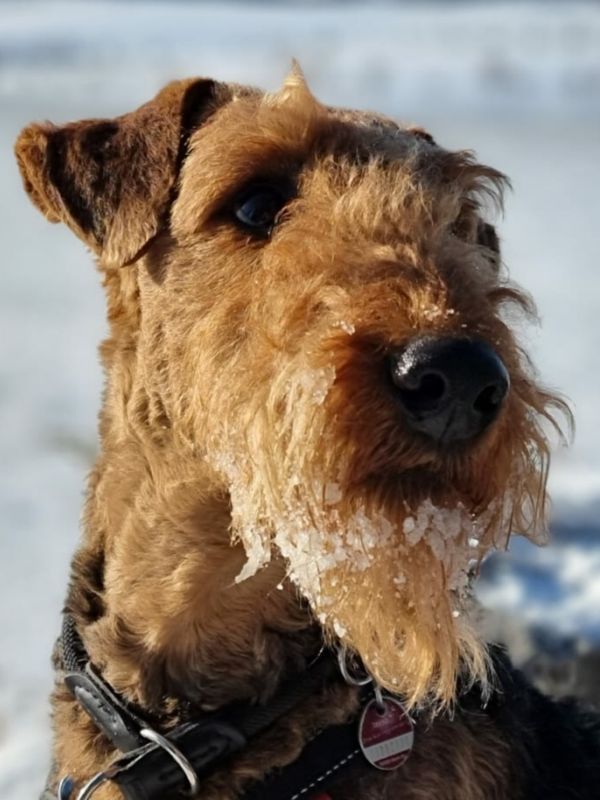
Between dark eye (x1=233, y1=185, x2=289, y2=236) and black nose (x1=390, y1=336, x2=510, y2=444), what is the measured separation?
72 centimetres

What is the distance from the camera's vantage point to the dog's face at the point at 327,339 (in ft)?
6.86

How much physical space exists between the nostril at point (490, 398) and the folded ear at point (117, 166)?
102cm

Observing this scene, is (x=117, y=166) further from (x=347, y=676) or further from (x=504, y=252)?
(x=504, y=252)

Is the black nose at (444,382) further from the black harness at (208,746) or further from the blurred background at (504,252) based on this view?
the blurred background at (504,252)

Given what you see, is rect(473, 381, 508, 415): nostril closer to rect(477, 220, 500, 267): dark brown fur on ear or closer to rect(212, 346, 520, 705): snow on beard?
rect(212, 346, 520, 705): snow on beard

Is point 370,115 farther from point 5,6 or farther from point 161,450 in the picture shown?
point 5,6

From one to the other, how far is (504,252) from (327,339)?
322 inches

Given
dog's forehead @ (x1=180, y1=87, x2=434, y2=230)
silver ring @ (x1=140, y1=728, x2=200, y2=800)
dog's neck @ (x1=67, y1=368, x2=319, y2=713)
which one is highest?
dog's forehead @ (x1=180, y1=87, x2=434, y2=230)

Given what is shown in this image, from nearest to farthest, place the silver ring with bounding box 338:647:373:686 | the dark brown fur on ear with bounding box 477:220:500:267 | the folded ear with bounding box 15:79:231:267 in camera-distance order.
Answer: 1. the silver ring with bounding box 338:647:373:686
2. the folded ear with bounding box 15:79:231:267
3. the dark brown fur on ear with bounding box 477:220:500:267

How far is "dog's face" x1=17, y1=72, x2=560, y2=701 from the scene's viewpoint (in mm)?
2092

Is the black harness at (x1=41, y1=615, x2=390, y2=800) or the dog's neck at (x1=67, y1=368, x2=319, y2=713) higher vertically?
the dog's neck at (x1=67, y1=368, x2=319, y2=713)

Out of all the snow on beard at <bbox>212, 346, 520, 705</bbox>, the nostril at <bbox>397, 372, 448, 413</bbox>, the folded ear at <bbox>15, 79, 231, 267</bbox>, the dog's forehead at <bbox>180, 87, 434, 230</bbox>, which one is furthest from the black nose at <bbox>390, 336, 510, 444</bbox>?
the folded ear at <bbox>15, 79, 231, 267</bbox>

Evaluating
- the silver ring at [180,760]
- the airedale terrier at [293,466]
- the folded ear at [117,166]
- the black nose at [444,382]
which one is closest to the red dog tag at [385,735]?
the airedale terrier at [293,466]

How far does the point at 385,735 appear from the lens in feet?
8.11
